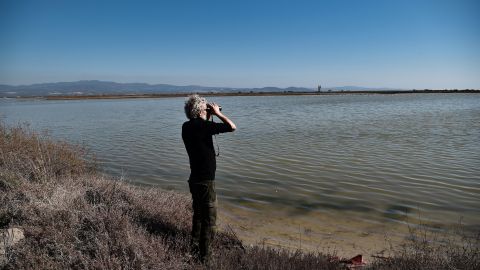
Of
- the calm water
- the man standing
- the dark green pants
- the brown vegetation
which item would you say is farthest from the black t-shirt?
the calm water

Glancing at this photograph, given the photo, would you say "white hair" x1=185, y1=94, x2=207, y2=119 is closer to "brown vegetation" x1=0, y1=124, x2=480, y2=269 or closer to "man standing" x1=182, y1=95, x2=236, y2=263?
"man standing" x1=182, y1=95, x2=236, y2=263

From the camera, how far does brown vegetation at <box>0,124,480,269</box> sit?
4086 millimetres

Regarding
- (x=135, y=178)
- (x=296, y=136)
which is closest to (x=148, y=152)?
(x=135, y=178)

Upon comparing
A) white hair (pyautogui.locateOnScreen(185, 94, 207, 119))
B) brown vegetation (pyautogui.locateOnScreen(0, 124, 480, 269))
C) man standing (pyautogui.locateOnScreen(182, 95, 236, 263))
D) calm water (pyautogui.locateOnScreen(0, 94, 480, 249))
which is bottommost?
calm water (pyautogui.locateOnScreen(0, 94, 480, 249))

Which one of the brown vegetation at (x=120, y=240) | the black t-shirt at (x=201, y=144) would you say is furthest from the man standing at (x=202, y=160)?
the brown vegetation at (x=120, y=240)

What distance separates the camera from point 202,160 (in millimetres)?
4555

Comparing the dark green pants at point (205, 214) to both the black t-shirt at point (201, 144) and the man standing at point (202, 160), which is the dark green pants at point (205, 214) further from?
the black t-shirt at point (201, 144)

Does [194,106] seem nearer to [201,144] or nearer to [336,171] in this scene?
[201,144]

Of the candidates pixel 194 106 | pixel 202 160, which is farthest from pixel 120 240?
pixel 194 106

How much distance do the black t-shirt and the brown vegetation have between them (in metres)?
0.94

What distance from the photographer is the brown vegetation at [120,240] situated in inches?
161

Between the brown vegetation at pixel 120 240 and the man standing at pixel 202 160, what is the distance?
1.00 ft

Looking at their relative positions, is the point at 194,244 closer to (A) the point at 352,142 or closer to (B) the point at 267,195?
(B) the point at 267,195

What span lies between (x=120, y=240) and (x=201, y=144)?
146 cm
